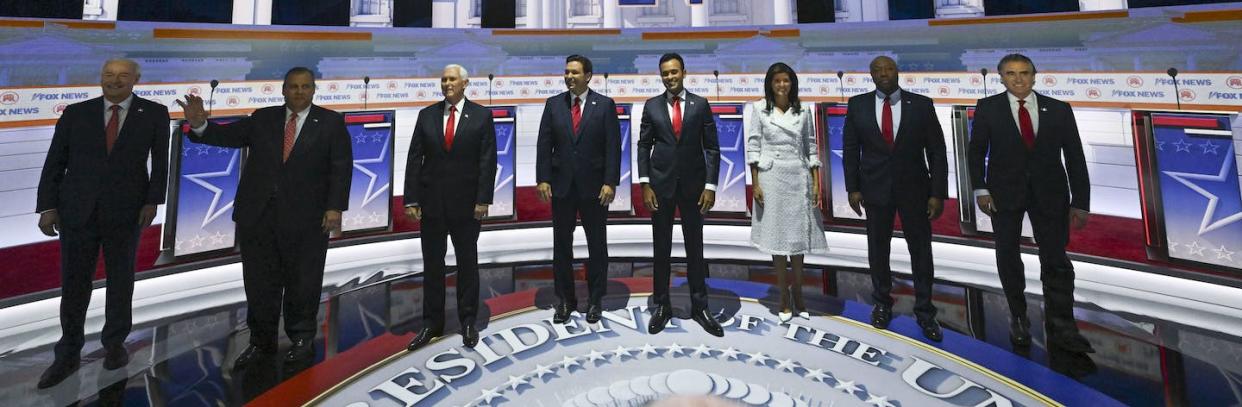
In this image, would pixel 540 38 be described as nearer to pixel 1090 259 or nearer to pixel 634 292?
pixel 634 292

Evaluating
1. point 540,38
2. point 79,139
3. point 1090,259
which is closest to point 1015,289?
point 1090,259

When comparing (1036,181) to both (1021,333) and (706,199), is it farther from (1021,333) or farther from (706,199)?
(706,199)

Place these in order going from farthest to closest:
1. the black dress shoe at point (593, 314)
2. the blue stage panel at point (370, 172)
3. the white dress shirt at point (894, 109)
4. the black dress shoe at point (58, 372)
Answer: the blue stage panel at point (370, 172)
the black dress shoe at point (593, 314)
the white dress shirt at point (894, 109)
the black dress shoe at point (58, 372)

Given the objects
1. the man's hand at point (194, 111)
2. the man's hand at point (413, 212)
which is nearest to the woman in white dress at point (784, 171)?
the man's hand at point (413, 212)

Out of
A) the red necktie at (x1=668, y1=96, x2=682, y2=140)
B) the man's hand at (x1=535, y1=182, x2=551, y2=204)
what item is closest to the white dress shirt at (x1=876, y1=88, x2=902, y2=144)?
the red necktie at (x1=668, y1=96, x2=682, y2=140)

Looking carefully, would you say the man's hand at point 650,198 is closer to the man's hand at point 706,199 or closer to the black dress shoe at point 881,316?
the man's hand at point 706,199

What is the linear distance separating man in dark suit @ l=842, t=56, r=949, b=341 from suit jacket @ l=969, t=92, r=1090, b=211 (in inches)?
9.3

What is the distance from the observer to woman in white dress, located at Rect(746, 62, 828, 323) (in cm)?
246

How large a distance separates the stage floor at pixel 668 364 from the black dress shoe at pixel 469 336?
0.05m

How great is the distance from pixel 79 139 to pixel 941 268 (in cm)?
560

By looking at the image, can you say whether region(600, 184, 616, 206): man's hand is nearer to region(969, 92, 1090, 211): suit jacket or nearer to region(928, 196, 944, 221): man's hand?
region(928, 196, 944, 221): man's hand

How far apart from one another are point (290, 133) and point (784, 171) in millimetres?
2617

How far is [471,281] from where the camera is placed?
7.89ft

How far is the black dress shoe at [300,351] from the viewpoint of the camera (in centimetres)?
225
